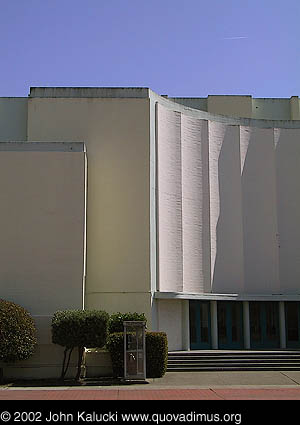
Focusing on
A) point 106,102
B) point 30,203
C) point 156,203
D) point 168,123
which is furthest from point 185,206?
point 30,203

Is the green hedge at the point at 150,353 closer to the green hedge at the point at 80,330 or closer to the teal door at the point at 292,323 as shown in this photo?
the green hedge at the point at 80,330

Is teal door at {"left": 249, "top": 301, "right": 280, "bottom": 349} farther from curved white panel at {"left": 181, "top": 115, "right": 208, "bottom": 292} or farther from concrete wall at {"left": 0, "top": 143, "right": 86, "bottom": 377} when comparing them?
concrete wall at {"left": 0, "top": 143, "right": 86, "bottom": 377}

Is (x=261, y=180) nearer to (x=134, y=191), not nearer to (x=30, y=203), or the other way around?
(x=134, y=191)

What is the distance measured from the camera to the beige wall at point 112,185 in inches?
998

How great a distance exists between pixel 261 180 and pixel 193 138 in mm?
3939

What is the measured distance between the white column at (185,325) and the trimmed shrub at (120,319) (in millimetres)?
3912

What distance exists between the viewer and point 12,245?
22.6 metres

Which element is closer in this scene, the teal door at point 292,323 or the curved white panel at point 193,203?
the curved white panel at point 193,203

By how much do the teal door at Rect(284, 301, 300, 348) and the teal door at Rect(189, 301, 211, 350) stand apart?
155 inches

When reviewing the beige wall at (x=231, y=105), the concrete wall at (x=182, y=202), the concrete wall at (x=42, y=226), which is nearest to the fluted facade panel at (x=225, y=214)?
the concrete wall at (x=182, y=202)

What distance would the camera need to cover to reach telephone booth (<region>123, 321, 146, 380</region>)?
20.1 m

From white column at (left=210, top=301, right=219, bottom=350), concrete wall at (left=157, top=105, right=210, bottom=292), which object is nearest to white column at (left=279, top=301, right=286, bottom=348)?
white column at (left=210, top=301, right=219, bottom=350)

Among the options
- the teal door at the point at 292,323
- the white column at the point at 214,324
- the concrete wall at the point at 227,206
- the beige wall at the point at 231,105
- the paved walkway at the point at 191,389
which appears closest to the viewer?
the paved walkway at the point at 191,389
